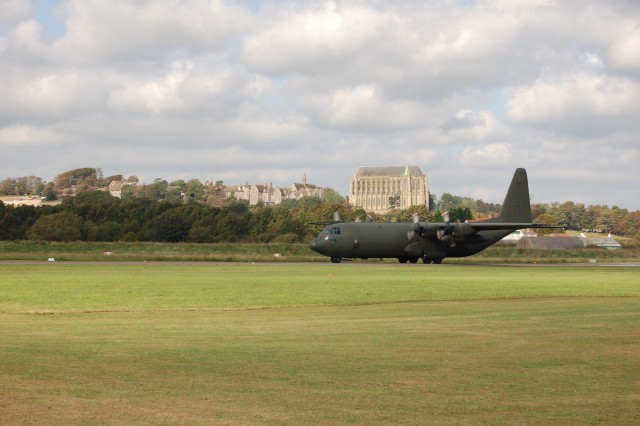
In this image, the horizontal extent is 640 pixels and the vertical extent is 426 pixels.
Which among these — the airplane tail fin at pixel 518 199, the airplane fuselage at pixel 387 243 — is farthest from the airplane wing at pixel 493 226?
the airplane tail fin at pixel 518 199

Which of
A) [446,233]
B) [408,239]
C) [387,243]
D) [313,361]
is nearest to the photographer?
[313,361]

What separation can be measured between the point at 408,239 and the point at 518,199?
487 inches

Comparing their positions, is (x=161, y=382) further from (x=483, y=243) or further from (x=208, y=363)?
(x=483, y=243)

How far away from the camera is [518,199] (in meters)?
75.6

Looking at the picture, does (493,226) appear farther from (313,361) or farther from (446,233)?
(313,361)

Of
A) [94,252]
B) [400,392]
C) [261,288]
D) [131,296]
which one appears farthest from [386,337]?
[94,252]

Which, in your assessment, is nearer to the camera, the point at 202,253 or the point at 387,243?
the point at 387,243

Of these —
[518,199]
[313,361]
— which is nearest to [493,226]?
[518,199]

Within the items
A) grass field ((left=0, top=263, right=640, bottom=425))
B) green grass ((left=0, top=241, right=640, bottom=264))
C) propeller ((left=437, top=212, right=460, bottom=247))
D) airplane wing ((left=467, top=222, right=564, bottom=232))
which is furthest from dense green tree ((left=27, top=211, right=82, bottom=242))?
grass field ((left=0, top=263, right=640, bottom=425))

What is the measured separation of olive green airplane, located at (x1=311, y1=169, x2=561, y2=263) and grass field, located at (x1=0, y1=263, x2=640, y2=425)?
36.3 meters

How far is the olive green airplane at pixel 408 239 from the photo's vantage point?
221 feet

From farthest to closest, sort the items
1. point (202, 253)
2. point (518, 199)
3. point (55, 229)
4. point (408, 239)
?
point (55, 229)
point (202, 253)
point (518, 199)
point (408, 239)

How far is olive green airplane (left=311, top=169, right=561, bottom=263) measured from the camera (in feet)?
221

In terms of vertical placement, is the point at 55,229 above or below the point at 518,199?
below
